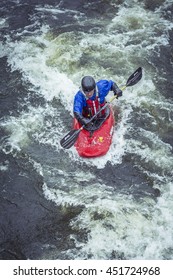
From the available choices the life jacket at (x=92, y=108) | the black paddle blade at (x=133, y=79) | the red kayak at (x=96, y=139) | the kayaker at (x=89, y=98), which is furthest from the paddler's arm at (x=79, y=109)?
the black paddle blade at (x=133, y=79)

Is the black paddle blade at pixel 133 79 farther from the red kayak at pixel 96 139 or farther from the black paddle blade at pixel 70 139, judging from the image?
the black paddle blade at pixel 70 139

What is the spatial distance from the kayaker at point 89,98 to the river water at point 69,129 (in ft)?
2.69

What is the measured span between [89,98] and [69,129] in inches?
46.8

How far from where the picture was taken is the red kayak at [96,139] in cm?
662

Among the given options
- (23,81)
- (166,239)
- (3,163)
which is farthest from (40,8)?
(166,239)

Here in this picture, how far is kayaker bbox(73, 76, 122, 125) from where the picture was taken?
20.2 ft

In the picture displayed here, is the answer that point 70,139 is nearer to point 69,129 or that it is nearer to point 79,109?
point 79,109

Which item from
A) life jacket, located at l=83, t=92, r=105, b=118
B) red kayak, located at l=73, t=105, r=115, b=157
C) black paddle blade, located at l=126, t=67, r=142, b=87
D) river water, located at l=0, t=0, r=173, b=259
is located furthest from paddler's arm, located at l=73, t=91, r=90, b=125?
black paddle blade, located at l=126, t=67, r=142, b=87

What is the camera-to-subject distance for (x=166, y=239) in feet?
18.4

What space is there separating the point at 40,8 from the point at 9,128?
5080 mm

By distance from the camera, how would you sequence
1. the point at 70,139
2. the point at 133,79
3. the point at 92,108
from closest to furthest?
the point at 70,139 → the point at 92,108 → the point at 133,79

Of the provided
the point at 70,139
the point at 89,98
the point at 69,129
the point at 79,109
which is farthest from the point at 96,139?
the point at 69,129

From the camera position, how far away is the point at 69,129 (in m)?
7.46

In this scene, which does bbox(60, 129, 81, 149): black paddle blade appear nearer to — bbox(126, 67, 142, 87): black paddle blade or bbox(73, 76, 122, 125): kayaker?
bbox(73, 76, 122, 125): kayaker
